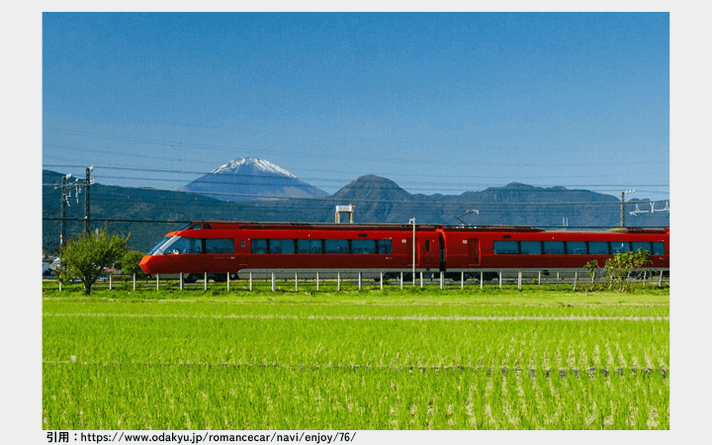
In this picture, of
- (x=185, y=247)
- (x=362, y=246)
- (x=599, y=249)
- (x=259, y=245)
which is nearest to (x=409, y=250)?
(x=362, y=246)

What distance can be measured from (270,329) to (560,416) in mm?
9928


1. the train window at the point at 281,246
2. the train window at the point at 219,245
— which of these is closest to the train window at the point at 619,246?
the train window at the point at 281,246

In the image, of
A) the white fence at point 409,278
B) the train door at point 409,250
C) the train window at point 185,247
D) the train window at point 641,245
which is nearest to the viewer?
the white fence at point 409,278

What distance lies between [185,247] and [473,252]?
16441mm

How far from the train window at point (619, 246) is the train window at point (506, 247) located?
5.92m

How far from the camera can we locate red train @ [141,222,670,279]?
3928 cm

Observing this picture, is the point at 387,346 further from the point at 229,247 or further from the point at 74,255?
the point at 229,247

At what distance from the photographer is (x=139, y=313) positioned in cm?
2289

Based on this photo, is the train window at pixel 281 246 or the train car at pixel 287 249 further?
the train window at pixel 281 246

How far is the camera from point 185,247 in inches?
1538

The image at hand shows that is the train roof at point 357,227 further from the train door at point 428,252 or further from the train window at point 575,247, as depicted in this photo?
the train window at point 575,247

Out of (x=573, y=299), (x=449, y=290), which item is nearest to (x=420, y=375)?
(x=573, y=299)

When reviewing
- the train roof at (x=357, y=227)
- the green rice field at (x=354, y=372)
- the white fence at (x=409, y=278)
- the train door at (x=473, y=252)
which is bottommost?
the white fence at (x=409, y=278)

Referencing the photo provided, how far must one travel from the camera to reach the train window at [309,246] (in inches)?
1592
